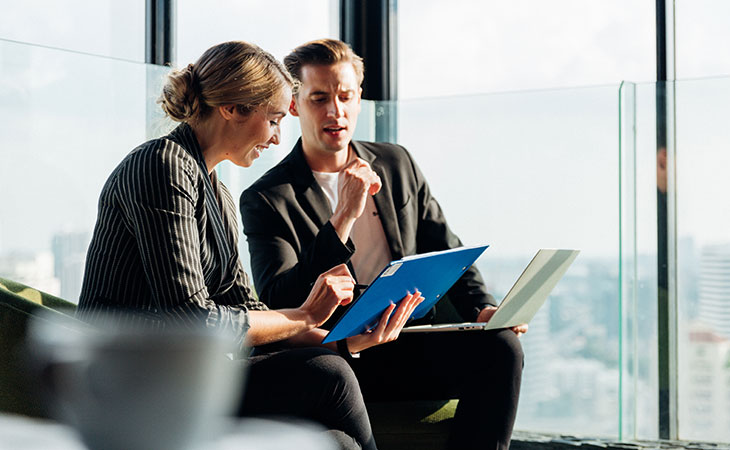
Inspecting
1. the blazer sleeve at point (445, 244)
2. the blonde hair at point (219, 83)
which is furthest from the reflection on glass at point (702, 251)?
the blonde hair at point (219, 83)

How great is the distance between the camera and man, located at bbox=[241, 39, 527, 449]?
177 centimetres

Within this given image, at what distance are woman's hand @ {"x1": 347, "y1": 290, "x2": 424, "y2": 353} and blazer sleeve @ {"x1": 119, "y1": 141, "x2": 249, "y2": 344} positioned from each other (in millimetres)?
383

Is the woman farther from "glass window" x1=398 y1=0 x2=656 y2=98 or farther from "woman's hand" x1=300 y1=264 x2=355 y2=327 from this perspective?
"glass window" x1=398 y1=0 x2=656 y2=98

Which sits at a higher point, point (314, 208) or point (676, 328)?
point (314, 208)

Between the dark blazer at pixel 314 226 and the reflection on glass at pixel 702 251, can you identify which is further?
the reflection on glass at pixel 702 251

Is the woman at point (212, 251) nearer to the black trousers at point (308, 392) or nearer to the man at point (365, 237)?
the black trousers at point (308, 392)

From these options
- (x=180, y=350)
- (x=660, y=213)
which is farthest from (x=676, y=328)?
(x=180, y=350)

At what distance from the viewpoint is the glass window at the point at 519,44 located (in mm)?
2875

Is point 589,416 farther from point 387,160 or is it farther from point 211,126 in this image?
→ point 211,126

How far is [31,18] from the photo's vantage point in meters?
2.20

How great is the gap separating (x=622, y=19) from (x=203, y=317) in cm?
212

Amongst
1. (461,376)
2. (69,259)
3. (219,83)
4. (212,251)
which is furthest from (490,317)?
(69,259)

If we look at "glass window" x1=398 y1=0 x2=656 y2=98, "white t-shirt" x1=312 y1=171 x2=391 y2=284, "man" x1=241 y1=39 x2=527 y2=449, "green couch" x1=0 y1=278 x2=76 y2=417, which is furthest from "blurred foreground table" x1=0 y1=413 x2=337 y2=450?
"glass window" x1=398 y1=0 x2=656 y2=98

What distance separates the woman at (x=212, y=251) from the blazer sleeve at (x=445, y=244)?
15.4 inches
